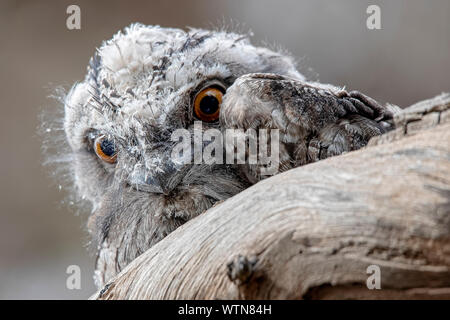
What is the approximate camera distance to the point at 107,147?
2184 millimetres

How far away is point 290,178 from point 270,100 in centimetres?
43

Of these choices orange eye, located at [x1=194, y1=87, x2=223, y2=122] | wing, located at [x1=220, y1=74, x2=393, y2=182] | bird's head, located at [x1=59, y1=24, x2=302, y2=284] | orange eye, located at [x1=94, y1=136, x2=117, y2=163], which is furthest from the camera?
orange eye, located at [x1=94, y1=136, x2=117, y2=163]

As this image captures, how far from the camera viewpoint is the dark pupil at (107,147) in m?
2.17

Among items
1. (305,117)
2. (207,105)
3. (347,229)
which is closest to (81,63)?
(207,105)

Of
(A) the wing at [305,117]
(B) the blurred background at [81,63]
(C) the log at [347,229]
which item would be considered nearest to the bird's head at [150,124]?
(A) the wing at [305,117]

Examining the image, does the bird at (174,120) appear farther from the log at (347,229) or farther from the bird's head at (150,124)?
the log at (347,229)

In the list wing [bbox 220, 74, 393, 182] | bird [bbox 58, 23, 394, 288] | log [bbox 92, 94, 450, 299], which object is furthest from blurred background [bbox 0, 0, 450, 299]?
log [bbox 92, 94, 450, 299]

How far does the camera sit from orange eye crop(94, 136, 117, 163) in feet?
7.11

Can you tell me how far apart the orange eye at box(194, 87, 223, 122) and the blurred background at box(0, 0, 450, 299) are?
3155mm

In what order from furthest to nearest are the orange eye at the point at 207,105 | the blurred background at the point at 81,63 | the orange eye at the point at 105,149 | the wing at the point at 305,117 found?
1. the blurred background at the point at 81,63
2. the orange eye at the point at 105,149
3. the orange eye at the point at 207,105
4. the wing at the point at 305,117

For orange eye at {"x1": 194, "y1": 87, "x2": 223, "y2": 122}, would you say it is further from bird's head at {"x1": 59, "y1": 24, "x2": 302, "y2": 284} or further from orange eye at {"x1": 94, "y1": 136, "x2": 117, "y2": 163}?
orange eye at {"x1": 94, "y1": 136, "x2": 117, "y2": 163}

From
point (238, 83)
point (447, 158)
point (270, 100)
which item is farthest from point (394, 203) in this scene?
point (238, 83)

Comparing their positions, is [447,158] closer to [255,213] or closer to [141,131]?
[255,213]

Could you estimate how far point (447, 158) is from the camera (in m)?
1.10
